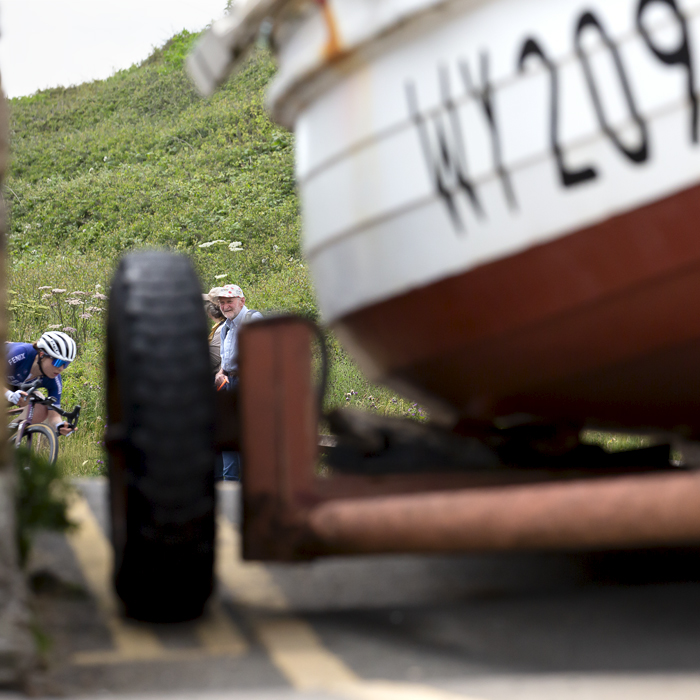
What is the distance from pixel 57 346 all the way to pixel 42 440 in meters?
0.85

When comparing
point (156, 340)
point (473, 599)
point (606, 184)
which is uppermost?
point (606, 184)

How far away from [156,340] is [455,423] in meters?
1.30

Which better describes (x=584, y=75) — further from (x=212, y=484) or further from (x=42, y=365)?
(x=42, y=365)

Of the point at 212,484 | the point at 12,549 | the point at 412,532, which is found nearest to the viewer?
the point at 12,549

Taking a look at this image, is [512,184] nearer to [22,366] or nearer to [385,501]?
[385,501]

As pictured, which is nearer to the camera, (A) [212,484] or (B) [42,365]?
(A) [212,484]

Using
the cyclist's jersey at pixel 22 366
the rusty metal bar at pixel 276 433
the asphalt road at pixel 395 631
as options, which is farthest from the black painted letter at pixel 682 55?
the cyclist's jersey at pixel 22 366

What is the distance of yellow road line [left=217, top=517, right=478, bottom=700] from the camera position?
7.27 feet

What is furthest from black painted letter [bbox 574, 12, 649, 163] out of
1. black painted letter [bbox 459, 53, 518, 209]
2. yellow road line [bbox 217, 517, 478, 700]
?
yellow road line [bbox 217, 517, 478, 700]

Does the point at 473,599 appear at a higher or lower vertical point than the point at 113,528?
lower

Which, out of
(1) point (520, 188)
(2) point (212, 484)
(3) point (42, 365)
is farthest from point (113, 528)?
(3) point (42, 365)

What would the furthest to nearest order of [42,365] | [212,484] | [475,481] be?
1. [42,365]
2. [475,481]
3. [212,484]

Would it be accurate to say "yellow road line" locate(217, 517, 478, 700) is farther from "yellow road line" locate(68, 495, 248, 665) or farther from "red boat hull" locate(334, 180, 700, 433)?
"red boat hull" locate(334, 180, 700, 433)

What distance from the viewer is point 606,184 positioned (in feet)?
8.62
